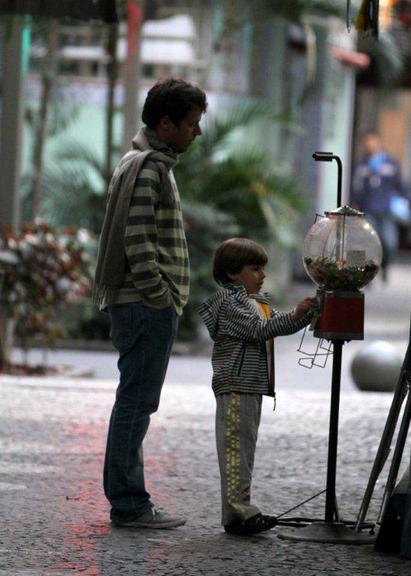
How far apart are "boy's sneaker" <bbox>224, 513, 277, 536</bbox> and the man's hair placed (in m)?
1.62

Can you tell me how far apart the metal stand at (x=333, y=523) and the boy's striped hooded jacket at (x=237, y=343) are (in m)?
0.27

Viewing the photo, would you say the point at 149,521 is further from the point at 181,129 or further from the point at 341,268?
the point at 181,129

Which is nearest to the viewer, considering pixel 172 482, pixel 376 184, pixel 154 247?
pixel 154 247

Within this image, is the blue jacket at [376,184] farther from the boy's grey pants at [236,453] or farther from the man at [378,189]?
the boy's grey pants at [236,453]


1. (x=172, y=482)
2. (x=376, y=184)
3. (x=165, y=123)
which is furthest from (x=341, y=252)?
(x=376, y=184)

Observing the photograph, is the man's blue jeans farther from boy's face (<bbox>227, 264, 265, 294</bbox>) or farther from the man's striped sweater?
boy's face (<bbox>227, 264, 265, 294</bbox>)

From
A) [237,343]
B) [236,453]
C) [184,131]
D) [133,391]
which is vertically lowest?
[236,453]

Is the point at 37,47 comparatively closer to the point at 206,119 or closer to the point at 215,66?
the point at 206,119

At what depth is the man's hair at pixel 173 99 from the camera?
6691mm

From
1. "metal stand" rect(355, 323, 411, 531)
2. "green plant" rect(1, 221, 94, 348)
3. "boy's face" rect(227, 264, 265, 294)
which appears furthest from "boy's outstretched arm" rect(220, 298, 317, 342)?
"green plant" rect(1, 221, 94, 348)

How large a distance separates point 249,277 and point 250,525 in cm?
100

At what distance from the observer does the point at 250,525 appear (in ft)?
21.9

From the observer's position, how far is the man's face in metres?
6.74

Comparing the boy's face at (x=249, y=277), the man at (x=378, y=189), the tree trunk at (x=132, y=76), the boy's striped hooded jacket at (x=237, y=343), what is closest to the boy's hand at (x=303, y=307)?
the boy's striped hooded jacket at (x=237, y=343)
